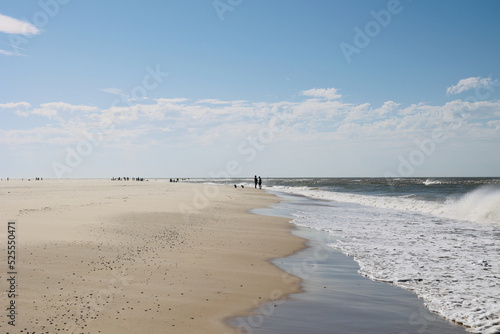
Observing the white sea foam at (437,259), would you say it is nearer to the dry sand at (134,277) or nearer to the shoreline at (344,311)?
the shoreline at (344,311)

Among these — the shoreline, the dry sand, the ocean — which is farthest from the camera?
the ocean

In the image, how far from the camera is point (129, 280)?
7.42m

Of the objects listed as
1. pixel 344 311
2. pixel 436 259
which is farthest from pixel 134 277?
pixel 436 259

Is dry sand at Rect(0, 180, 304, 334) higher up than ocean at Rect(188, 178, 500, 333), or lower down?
higher up

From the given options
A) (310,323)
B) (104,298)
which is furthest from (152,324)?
(310,323)

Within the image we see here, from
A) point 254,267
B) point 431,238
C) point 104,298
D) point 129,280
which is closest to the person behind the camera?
point 104,298

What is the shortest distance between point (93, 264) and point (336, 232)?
11.1 m

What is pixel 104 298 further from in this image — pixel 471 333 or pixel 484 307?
pixel 484 307

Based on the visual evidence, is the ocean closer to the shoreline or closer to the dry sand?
the shoreline

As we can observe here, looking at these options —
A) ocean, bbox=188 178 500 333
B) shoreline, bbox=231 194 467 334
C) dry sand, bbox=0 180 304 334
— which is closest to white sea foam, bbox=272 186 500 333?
ocean, bbox=188 178 500 333

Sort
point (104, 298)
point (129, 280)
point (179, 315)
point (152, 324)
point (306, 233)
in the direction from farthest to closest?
point (306, 233), point (129, 280), point (104, 298), point (179, 315), point (152, 324)

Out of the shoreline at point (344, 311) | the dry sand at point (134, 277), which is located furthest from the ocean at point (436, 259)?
the dry sand at point (134, 277)

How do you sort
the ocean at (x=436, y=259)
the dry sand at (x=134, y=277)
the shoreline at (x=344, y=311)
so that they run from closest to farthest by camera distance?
the dry sand at (x=134, y=277), the shoreline at (x=344, y=311), the ocean at (x=436, y=259)

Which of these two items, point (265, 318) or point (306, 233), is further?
point (306, 233)
